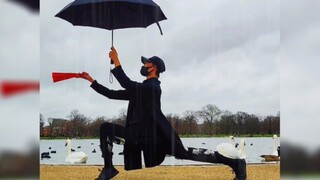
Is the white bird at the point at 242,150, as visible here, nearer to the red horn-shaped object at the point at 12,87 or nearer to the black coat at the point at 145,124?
the black coat at the point at 145,124

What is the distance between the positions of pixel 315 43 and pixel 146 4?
3.60ft

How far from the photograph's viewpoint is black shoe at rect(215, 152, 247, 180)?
12.0 ft

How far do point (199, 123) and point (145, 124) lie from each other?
14.1 inches

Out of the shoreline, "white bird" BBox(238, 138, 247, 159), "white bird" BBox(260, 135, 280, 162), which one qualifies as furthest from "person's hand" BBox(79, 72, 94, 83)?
"white bird" BBox(260, 135, 280, 162)

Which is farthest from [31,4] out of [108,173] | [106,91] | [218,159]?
[218,159]

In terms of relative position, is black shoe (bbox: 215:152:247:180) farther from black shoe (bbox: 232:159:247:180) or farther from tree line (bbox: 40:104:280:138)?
tree line (bbox: 40:104:280:138)

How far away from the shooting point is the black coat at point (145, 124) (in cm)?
358

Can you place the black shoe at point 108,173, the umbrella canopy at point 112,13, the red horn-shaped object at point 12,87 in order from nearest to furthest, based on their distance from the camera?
the red horn-shaped object at point 12,87 < the umbrella canopy at point 112,13 < the black shoe at point 108,173

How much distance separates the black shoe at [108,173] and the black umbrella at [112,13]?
0.96 m

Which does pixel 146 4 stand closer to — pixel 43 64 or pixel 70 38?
pixel 70 38

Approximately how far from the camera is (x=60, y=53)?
3521 mm

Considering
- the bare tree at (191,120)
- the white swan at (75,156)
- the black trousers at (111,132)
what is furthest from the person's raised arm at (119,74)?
the white swan at (75,156)

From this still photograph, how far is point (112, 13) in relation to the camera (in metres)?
3.53

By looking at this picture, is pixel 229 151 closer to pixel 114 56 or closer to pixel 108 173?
pixel 108 173
